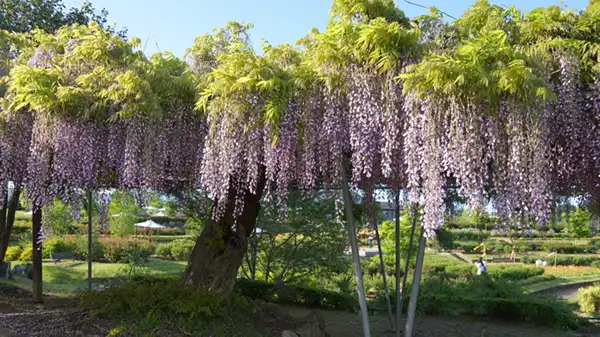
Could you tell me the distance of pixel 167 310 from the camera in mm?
5402

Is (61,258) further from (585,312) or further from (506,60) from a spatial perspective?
(506,60)

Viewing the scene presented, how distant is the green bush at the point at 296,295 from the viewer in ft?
31.6

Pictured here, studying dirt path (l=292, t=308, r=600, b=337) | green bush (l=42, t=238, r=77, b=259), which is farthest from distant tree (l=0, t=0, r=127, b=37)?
green bush (l=42, t=238, r=77, b=259)

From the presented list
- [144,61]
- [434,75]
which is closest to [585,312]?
[434,75]

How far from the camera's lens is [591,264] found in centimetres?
2053

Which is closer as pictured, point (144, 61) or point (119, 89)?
point (119, 89)

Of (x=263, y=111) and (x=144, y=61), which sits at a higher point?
(x=144, y=61)

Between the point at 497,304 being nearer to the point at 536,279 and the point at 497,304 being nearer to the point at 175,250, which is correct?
the point at 536,279

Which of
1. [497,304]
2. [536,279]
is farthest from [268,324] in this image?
[536,279]

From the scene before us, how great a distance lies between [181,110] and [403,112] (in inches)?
101

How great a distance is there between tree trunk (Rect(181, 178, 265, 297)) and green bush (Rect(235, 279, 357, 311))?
3.48 metres

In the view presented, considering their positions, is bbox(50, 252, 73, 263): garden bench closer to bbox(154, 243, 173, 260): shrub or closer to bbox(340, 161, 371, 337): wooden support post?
bbox(154, 243, 173, 260): shrub

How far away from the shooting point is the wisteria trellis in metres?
4.11

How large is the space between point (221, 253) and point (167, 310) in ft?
3.45
